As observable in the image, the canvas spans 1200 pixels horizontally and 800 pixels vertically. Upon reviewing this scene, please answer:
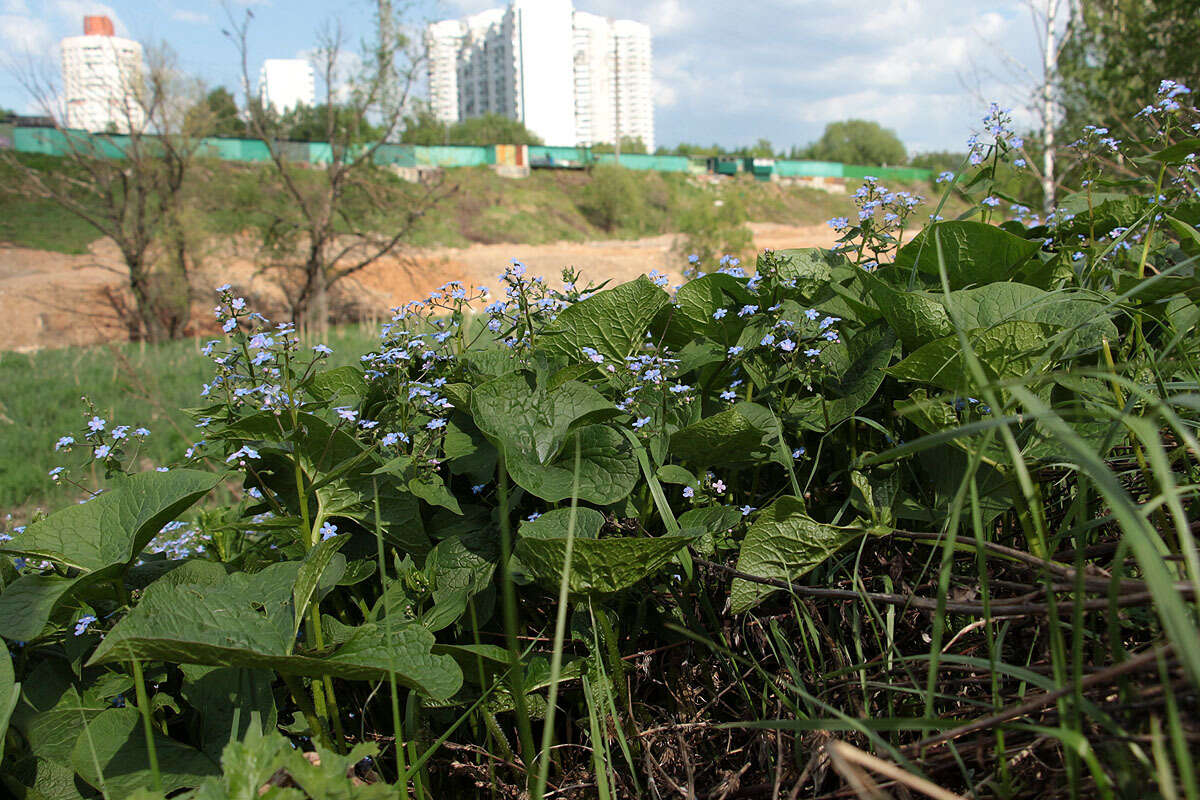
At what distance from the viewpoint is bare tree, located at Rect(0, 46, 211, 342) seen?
1562cm

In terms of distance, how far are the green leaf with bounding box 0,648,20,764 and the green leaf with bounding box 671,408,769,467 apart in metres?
0.93

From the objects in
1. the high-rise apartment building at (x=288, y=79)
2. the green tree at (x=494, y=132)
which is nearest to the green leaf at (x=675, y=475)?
the green tree at (x=494, y=132)

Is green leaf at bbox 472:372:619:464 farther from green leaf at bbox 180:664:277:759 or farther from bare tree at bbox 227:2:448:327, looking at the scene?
bare tree at bbox 227:2:448:327

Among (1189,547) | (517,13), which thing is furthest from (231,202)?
(517,13)

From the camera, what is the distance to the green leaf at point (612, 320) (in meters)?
Result: 1.43

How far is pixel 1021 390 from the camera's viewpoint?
0.61 meters

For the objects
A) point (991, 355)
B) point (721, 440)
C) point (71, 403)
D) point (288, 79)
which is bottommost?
point (71, 403)

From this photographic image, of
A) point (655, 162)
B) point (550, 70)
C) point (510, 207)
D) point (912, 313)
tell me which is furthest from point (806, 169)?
point (912, 313)

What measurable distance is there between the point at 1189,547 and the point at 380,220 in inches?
844

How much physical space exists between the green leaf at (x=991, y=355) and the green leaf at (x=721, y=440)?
24 cm

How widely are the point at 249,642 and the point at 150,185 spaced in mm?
18214

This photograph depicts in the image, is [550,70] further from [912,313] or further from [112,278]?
[912,313]

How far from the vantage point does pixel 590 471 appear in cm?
120

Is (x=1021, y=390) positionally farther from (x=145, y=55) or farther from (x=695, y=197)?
(x=695, y=197)
